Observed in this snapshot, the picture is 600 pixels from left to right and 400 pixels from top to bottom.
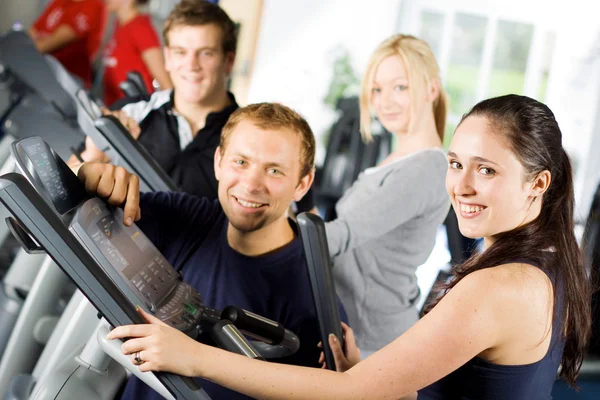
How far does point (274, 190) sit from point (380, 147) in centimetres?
376

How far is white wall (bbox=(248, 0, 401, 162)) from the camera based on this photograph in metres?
8.09

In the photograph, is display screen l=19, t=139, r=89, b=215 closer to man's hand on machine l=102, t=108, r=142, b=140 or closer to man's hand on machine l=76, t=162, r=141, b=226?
man's hand on machine l=76, t=162, r=141, b=226

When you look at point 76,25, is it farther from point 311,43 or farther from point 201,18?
point 311,43

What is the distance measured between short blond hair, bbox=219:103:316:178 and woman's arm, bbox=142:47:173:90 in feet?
6.90

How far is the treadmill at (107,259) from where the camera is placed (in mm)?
1188

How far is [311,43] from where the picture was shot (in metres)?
8.26

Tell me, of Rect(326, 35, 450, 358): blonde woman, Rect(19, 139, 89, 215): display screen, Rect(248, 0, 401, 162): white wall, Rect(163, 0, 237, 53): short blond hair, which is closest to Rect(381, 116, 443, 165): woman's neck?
Rect(326, 35, 450, 358): blonde woman

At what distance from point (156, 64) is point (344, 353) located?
265 cm

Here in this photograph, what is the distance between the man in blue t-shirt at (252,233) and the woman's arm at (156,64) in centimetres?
213

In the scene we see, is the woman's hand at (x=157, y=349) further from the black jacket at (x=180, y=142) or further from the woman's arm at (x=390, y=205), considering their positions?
the black jacket at (x=180, y=142)

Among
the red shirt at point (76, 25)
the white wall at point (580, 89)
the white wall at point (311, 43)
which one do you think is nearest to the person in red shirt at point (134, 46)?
the red shirt at point (76, 25)

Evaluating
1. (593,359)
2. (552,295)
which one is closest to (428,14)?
(593,359)

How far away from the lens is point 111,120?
1.94 metres

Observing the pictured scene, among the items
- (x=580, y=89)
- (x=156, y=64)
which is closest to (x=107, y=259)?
(x=156, y=64)
